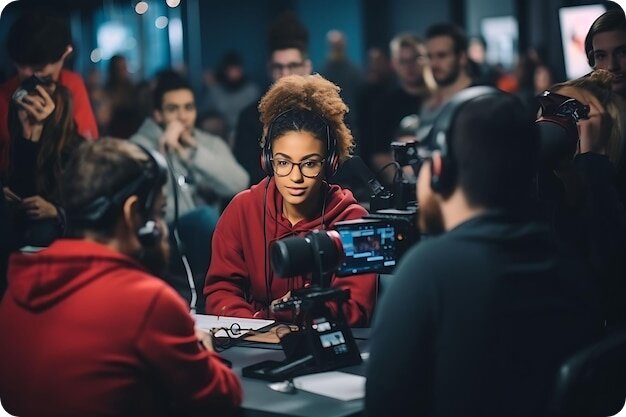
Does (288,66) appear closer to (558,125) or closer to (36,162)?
(36,162)

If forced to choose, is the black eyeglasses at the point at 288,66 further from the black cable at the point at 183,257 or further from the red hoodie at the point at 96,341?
the red hoodie at the point at 96,341

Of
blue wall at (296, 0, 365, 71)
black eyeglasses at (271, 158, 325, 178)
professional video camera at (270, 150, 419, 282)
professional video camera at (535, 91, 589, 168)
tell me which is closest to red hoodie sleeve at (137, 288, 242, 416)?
professional video camera at (270, 150, 419, 282)

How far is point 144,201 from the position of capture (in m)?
2.30

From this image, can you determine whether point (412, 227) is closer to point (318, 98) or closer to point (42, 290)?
point (318, 98)

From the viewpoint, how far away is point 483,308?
2018 millimetres

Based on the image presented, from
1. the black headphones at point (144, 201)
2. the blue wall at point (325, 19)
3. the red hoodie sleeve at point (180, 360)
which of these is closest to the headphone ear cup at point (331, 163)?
the black headphones at point (144, 201)

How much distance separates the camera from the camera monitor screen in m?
2.77

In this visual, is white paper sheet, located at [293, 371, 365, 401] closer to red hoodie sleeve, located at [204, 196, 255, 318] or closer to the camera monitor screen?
the camera monitor screen

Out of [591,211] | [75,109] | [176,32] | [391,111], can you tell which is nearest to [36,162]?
[75,109]

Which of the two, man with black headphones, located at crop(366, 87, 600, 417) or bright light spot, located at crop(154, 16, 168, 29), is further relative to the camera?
bright light spot, located at crop(154, 16, 168, 29)

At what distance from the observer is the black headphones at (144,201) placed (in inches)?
88.0

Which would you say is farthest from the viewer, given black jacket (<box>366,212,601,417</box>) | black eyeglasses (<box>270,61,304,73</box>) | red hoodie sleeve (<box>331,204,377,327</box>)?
black eyeglasses (<box>270,61,304,73</box>)

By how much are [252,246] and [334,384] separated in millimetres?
875

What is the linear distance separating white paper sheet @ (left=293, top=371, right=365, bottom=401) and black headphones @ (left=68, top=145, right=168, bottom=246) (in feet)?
1.76
